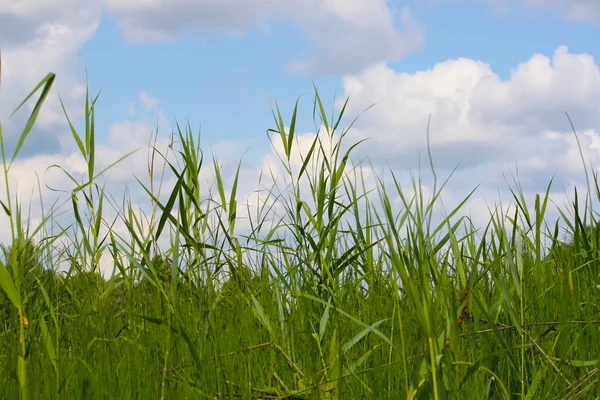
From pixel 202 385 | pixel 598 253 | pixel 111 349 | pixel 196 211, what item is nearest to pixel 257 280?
pixel 196 211

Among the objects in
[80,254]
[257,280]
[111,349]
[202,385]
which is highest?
[80,254]

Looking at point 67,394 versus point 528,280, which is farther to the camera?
point 528,280

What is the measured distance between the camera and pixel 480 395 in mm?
1772

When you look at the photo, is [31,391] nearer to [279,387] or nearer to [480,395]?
[279,387]

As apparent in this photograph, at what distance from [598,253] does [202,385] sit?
178 cm

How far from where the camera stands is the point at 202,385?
1.65 metres

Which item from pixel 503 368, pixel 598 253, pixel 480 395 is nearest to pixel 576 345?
pixel 503 368

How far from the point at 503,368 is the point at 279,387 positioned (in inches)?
30.6

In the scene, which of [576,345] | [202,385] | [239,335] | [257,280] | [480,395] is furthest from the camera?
[257,280]

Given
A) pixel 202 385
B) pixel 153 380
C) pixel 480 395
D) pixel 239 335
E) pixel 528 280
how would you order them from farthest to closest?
1. pixel 528 280
2. pixel 239 335
3. pixel 153 380
4. pixel 480 395
5. pixel 202 385

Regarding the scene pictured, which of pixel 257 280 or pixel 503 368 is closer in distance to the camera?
pixel 503 368

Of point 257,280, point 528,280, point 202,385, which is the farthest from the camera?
point 257,280

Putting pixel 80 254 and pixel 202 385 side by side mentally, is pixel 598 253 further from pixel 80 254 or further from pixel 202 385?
pixel 80 254

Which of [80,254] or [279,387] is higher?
[80,254]
